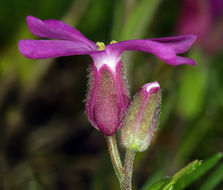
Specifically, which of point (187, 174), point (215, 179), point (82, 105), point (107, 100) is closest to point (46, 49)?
point (107, 100)

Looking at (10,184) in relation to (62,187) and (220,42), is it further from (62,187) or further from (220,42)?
(220,42)

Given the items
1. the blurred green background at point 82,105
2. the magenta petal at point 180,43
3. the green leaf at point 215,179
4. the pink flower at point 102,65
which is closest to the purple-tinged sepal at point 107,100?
the pink flower at point 102,65

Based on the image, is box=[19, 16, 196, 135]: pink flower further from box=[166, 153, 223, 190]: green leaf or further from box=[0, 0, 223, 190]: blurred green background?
box=[0, 0, 223, 190]: blurred green background

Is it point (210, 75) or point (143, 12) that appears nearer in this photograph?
point (143, 12)

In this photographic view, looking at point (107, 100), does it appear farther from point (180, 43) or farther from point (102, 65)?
point (180, 43)

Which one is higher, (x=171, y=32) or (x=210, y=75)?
(x=171, y=32)

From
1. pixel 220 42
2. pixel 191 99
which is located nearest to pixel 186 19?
pixel 220 42

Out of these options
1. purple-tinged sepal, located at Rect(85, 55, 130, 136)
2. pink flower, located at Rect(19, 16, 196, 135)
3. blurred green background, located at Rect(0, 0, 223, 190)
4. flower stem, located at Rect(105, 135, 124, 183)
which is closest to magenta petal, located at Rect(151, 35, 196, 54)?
pink flower, located at Rect(19, 16, 196, 135)
